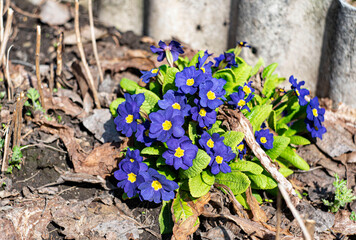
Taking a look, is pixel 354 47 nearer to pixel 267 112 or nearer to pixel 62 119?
pixel 267 112

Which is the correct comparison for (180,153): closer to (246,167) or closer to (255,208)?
(246,167)

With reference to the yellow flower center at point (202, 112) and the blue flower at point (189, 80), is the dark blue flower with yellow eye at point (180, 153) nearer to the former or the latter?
the yellow flower center at point (202, 112)

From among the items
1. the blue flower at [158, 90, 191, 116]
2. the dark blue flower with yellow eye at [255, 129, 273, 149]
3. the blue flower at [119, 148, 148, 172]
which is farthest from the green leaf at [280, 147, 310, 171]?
the blue flower at [119, 148, 148, 172]

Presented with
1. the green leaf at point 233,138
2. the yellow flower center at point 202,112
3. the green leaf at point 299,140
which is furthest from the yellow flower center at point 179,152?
the green leaf at point 299,140

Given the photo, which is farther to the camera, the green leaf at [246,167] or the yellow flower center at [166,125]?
the green leaf at [246,167]

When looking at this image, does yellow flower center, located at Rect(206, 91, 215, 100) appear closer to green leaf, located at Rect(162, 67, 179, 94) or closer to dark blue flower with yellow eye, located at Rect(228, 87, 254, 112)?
dark blue flower with yellow eye, located at Rect(228, 87, 254, 112)

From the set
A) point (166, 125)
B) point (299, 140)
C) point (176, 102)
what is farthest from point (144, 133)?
point (299, 140)

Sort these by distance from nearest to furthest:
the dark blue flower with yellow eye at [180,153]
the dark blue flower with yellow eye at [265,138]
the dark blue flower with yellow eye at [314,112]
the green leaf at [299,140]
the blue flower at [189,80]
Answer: the dark blue flower with yellow eye at [180,153] < the blue flower at [189,80] < the dark blue flower with yellow eye at [265,138] < the dark blue flower with yellow eye at [314,112] < the green leaf at [299,140]
